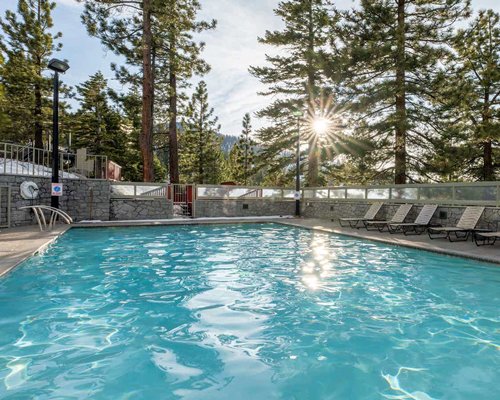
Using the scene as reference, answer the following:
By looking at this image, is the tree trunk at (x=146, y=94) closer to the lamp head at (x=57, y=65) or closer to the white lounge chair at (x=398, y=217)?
the lamp head at (x=57, y=65)

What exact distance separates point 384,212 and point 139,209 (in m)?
11.3

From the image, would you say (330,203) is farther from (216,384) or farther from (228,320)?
(216,384)

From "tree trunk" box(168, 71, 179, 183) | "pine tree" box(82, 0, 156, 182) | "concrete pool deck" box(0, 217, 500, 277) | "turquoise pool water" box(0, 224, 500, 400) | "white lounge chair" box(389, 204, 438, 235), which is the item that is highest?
"pine tree" box(82, 0, 156, 182)

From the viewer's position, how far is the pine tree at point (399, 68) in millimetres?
15266

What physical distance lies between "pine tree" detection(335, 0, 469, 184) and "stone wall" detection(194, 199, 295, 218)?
19.7 feet

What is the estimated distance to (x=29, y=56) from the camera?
862 inches

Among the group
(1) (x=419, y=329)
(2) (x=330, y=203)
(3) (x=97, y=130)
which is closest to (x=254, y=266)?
(1) (x=419, y=329)

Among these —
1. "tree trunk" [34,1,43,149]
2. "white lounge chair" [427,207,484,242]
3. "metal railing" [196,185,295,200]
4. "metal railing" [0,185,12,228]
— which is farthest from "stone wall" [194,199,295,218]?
"tree trunk" [34,1,43,149]

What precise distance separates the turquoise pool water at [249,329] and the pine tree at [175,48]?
13.9 meters

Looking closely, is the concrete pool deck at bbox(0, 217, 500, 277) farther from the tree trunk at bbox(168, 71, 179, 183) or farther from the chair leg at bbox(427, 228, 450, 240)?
the tree trunk at bbox(168, 71, 179, 183)

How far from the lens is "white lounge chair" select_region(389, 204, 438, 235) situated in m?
10.9

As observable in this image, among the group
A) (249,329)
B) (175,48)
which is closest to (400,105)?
(175,48)

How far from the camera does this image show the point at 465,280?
19.3 feet

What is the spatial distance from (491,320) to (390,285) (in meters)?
1.67
